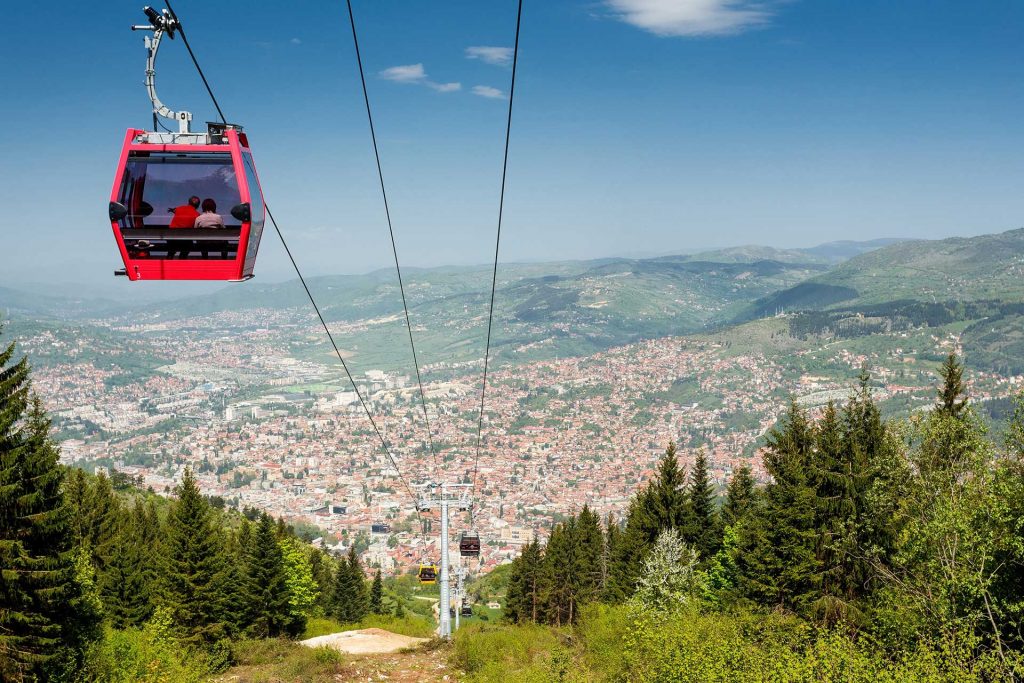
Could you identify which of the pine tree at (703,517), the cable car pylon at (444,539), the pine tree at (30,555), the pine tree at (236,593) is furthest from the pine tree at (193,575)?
the pine tree at (703,517)

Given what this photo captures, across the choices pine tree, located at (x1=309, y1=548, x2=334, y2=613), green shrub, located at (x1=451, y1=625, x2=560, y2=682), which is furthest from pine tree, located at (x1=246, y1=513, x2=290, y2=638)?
green shrub, located at (x1=451, y1=625, x2=560, y2=682)

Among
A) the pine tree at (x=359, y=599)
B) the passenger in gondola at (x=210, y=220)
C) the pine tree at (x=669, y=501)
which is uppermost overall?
the passenger in gondola at (x=210, y=220)

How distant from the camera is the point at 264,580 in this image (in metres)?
36.4

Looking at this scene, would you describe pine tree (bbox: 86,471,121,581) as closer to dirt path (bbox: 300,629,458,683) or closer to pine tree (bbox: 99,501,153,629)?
pine tree (bbox: 99,501,153,629)

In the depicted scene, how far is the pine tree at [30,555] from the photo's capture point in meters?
16.4

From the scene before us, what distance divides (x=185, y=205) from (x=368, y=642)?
2014cm

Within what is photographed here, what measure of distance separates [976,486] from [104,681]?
2299cm

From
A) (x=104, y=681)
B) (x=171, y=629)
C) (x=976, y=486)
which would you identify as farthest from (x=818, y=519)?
(x=171, y=629)

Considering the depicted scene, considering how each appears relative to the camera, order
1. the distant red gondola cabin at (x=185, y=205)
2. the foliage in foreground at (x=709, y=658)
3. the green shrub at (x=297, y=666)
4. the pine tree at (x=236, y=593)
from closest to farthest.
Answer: the distant red gondola cabin at (x=185, y=205), the foliage in foreground at (x=709, y=658), the green shrub at (x=297, y=666), the pine tree at (x=236, y=593)

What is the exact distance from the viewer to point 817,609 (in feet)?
74.0

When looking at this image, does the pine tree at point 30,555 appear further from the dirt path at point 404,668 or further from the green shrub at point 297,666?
the dirt path at point 404,668

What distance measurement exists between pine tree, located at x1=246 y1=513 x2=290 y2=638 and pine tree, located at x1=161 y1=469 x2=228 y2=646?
8.00 metres

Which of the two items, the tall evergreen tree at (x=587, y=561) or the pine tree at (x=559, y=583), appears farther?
the pine tree at (x=559, y=583)

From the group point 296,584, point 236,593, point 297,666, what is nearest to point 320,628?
point 296,584
